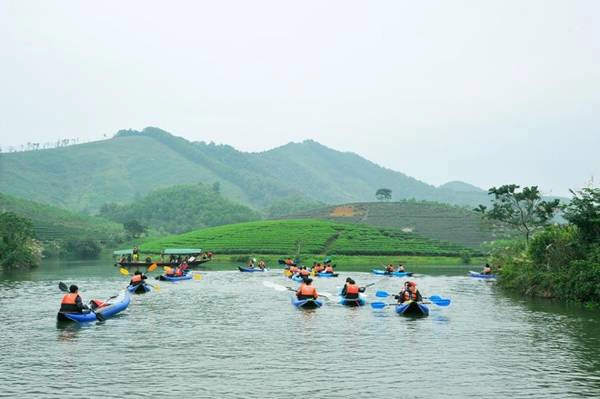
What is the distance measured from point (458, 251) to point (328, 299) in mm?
80352

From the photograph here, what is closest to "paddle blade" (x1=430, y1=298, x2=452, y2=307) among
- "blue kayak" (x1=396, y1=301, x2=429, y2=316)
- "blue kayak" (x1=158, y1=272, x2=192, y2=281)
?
"blue kayak" (x1=396, y1=301, x2=429, y2=316)

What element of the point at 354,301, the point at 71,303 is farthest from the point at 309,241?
the point at 71,303

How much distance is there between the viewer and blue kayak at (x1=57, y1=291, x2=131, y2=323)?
31844mm

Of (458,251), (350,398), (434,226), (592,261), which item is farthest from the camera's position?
(434,226)

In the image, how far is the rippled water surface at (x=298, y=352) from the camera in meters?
20.3

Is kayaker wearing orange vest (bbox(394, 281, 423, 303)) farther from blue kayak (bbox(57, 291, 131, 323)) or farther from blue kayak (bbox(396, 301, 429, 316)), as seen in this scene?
blue kayak (bbox(57, 291, 131, 323))

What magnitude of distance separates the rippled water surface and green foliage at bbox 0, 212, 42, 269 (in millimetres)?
38025

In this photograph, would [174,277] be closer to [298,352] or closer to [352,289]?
[352,289]

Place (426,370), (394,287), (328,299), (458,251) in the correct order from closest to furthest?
(426,370) < (328,299) < (394,287) < (458,251)

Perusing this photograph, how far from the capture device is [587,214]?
144 ft

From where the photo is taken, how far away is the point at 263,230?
137 m

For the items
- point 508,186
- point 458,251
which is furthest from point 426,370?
point 458,251

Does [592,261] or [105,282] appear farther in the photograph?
[105,282]

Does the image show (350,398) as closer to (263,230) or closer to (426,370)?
(426,370)
